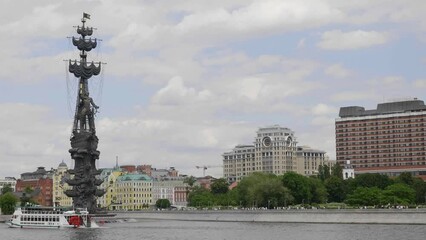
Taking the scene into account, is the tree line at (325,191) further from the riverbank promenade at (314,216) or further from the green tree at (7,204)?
the green tree at (7,204)

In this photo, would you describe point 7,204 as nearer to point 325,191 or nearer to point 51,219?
point 51,219

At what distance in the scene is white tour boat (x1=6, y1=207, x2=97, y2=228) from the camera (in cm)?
12506

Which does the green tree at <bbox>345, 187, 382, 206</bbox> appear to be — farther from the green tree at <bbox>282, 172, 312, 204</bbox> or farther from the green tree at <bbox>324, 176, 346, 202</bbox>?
the green tree at <bbox>324, 176, 346, 202</bbox>

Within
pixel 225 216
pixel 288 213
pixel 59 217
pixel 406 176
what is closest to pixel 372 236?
pixel 288 213

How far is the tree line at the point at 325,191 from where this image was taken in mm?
144625

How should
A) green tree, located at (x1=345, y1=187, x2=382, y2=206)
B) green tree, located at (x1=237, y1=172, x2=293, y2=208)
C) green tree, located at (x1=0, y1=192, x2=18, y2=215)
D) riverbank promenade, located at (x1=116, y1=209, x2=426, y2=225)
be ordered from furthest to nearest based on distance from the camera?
1. green tree, located at (x1=0, y1=192, x2=18, y2=215)
2. green tree, located at (x1=237, y1=172, x2=293, y2=208)
3. green tree, located at (x1=345, y1=187, x2=382, y2=206)
4. riverbank promenade, located at (x1=116, y1=209, x2=426, y2=225)

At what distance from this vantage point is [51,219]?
4978 inches

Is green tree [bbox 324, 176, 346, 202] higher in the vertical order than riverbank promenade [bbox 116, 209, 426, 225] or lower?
higher

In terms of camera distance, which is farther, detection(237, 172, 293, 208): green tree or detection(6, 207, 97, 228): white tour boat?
detection(237, 172, 293, 208): green tree

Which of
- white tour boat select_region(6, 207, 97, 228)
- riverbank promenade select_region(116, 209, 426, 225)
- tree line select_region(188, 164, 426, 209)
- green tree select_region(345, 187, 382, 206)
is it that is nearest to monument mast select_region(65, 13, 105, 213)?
white tour boat select_region(6, 207, 97, 228)

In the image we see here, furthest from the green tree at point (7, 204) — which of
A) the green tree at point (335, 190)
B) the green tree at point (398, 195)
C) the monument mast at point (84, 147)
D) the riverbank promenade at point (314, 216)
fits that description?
the green tree at point (398, 195)

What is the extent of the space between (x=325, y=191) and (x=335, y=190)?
7212 millimetres

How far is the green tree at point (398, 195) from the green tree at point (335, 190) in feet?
76.4

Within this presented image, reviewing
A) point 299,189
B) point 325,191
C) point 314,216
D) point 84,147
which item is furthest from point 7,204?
point 314,216
